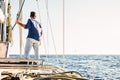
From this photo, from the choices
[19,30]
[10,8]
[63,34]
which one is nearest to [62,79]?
[63,34]

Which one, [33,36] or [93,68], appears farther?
[33,36]

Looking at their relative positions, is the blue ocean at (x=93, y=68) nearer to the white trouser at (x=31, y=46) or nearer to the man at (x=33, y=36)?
the white trouser at (x=31, y=46)

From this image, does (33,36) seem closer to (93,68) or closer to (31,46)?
(31,46)

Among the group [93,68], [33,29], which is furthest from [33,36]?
[93,68]

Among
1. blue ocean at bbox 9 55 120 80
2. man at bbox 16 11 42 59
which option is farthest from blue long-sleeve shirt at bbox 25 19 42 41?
blue ocean at bbox 9 55 120 80

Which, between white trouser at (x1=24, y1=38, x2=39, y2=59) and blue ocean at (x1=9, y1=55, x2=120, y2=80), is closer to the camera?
blue ocean at (x1=9, y1=55, x2=120, y2=80)

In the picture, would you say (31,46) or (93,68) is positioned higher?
(31,46)

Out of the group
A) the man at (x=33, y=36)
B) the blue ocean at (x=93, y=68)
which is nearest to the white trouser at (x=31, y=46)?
the man at (x=33, y=36)

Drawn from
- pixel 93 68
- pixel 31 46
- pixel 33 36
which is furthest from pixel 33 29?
pixel 93 68

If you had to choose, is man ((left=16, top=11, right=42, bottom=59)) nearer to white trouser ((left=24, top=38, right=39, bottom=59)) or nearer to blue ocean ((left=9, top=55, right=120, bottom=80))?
white trouser ((left=24, top=38, right=39, bottom=59))

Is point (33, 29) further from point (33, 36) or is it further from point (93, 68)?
point (93, 68)

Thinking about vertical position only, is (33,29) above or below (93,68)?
above

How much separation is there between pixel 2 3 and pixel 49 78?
477 centimetres

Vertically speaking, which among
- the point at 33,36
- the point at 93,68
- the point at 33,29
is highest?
the point at 33,29
